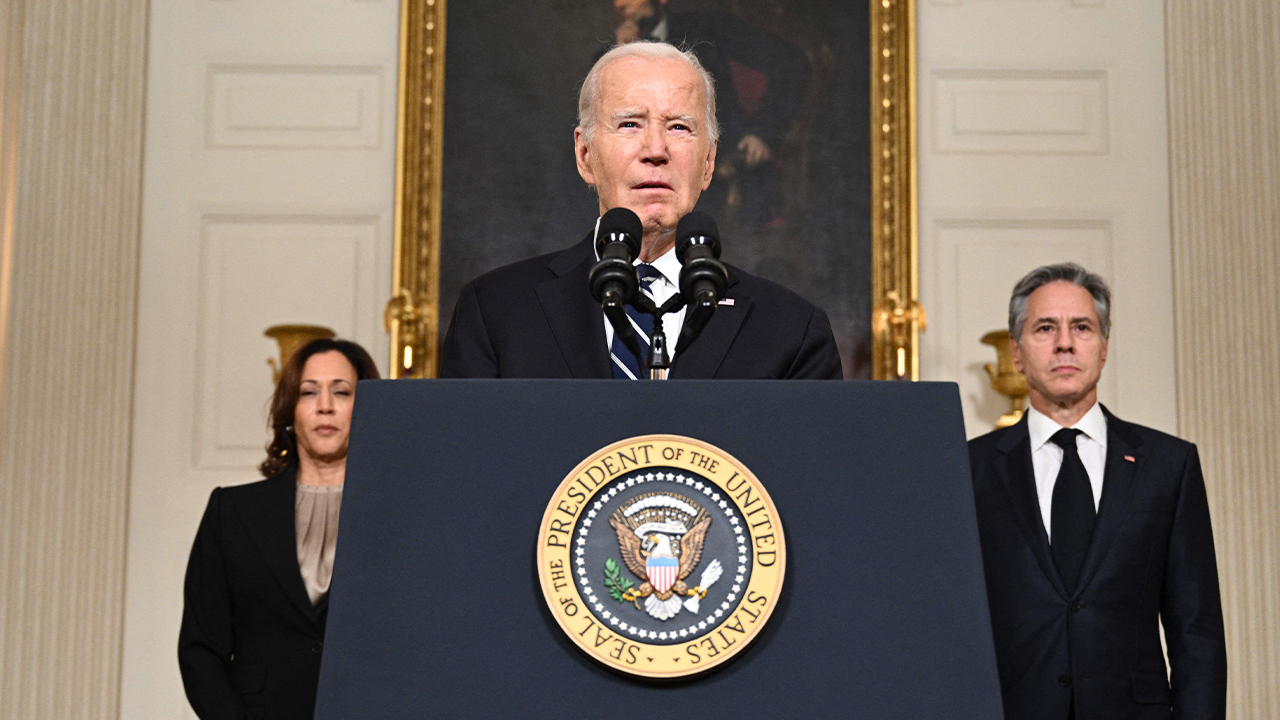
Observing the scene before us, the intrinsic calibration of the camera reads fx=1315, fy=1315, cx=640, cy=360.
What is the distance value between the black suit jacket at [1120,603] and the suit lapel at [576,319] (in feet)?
4.76

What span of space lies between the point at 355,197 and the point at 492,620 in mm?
4612

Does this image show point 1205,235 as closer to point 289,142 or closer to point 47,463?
point 289,142

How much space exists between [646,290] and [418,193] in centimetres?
383

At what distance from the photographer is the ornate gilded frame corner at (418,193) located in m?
5.43

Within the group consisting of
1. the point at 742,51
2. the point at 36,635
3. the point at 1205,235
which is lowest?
the point at 36,635

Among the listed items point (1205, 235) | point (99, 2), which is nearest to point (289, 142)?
point (99, 2)

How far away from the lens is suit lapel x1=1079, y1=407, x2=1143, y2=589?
9.53 feet

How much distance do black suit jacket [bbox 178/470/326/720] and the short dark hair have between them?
25 cm

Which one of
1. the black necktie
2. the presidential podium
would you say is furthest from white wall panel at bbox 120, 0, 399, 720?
the presidential podium

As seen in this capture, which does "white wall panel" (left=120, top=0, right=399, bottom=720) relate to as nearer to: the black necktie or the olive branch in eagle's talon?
the black necktie

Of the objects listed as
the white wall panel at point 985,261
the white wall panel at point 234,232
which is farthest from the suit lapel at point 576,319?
the white wall panel at point 985,261

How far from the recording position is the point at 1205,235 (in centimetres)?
554

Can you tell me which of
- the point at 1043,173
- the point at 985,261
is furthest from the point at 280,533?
the point at 1043,173

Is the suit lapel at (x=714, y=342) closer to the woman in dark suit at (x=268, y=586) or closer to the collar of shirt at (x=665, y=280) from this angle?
the collar of shirt at (x=665, y=280)
